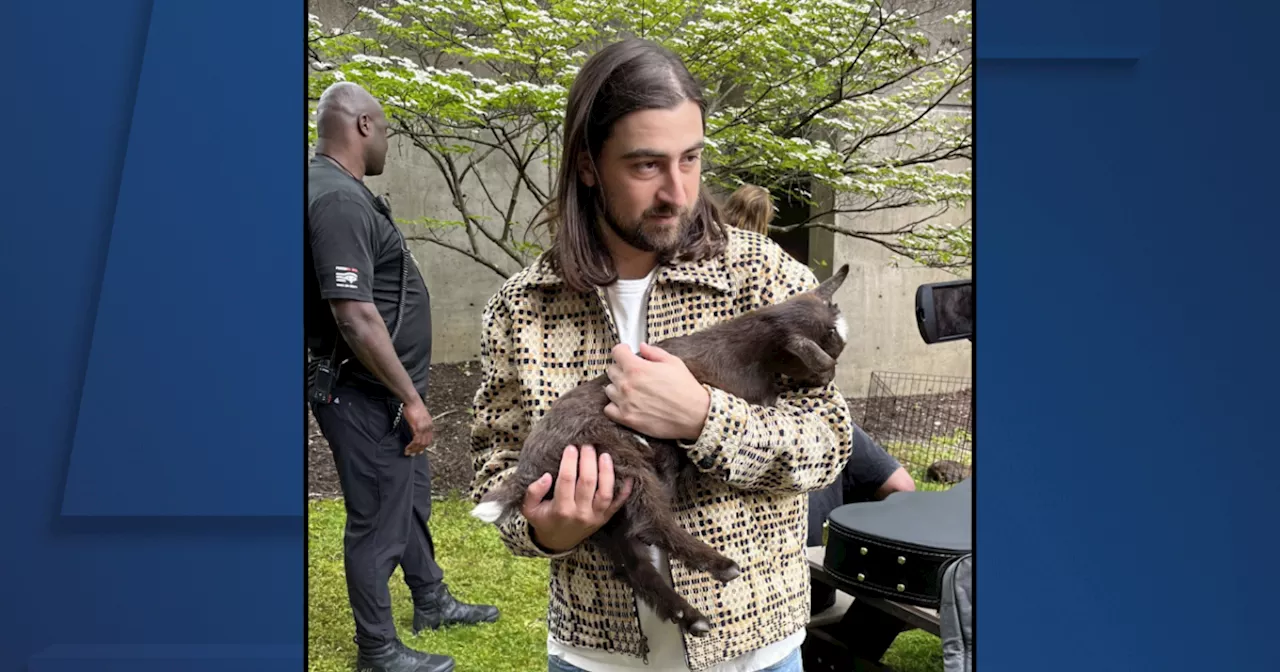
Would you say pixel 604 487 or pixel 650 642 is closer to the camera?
pixel 604 487

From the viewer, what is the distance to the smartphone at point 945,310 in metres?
2.22

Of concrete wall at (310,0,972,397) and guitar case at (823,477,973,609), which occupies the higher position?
concrete wall at (310,0,972,397)

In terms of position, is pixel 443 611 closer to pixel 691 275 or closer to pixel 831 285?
pixel 691 275

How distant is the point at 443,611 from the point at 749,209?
101 centimetres

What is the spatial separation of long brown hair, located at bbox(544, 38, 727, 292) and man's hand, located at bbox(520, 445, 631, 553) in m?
0.32

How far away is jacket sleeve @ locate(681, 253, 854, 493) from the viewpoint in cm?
163

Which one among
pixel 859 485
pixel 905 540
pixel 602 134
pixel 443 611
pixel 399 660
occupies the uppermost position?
pixel 602 134

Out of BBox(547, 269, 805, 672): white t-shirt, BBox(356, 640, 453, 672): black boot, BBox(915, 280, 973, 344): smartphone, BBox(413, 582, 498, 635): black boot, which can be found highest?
BBox(915, 280, 973, 344): smartphone

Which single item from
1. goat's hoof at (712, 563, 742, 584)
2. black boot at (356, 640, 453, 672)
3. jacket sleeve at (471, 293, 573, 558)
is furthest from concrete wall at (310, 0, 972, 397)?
black boot at (356, 640, 453, 672)

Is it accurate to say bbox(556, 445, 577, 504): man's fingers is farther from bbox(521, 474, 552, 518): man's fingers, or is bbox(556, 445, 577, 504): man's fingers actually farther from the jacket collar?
the jacket collar

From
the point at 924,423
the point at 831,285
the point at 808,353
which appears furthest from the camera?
the point at 924,423

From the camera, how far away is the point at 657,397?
1.65 meters
